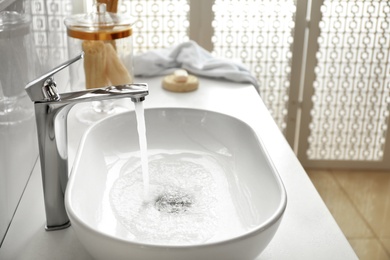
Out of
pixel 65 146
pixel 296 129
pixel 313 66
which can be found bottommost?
pixel 296 129

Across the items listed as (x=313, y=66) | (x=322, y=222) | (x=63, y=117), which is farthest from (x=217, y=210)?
(x=313, y=66)

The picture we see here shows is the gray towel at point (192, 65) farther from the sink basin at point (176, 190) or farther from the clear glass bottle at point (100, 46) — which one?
the sink basin at point (176, 190)

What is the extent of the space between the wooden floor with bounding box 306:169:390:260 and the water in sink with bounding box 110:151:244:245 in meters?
→ 1.27

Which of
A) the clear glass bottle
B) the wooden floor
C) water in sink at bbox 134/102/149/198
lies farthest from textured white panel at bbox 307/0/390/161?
water in sink at bbox 134/102/149/198

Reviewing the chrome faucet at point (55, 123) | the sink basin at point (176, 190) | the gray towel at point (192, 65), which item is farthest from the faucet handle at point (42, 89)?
the gray towel at point (192, 65)

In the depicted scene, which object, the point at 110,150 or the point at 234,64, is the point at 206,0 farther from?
the point at 110,150

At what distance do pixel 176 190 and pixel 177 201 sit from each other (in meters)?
0.04

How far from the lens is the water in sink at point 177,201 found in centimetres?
81

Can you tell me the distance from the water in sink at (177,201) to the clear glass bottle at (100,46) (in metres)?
0.29

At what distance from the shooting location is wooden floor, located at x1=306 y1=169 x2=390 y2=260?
215cm

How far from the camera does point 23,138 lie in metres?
0.99

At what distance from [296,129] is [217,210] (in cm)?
165

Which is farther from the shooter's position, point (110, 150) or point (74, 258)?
point (110, 150)

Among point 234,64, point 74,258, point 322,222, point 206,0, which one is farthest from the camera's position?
point 206,0
